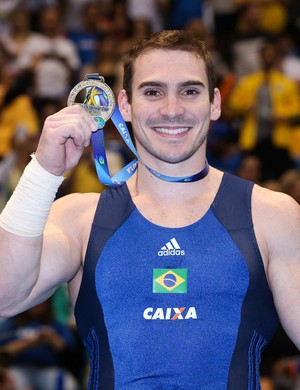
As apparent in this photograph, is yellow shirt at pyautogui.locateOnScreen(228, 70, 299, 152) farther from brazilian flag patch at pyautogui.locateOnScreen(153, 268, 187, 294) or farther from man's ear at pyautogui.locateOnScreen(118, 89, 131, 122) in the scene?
brazilian flag patch at pyautogui.locateOnScreen(153, 268, 187, 294)

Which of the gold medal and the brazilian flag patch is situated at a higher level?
the gold medal

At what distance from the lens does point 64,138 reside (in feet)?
13.1

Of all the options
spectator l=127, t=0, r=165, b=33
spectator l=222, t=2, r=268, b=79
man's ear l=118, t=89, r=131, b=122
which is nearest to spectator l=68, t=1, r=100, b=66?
spectator l=127, t=0, r=165, b=33

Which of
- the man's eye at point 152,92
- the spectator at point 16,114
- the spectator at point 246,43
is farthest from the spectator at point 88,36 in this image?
the man's eye at point 152,92

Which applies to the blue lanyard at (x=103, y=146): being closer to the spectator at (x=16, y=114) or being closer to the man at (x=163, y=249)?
the man at (x=163, y=249)

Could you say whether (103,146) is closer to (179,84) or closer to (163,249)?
(179,84)

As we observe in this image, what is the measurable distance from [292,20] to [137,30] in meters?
2.40

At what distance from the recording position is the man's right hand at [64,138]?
A: 398cm

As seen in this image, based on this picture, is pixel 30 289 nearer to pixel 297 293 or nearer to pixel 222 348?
pixel 222 348

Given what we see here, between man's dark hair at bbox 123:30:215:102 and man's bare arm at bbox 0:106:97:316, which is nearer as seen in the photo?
man's bare arm at bbox 0:106:97:316

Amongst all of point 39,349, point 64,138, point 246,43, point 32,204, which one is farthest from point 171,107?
point 246,43

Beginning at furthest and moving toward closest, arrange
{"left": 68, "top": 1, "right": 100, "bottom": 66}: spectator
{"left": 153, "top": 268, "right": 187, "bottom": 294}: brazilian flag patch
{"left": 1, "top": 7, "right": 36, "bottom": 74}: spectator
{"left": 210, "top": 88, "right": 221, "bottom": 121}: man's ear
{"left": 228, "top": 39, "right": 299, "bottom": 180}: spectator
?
1. {"left": 68, "top": 1, "right": 100, "bottom": 66}: spectator
2. {"left": 1, "top": 7, "right": 36, "bottom": 74}: spectator
3. {"left": 228, "top": 39, "right": 299, "bottom": 180}: spectator
4. {"left": 210, "top": 88, "right": 221, "bottom": 121}: man's ear
5. {"left": 153, "top": 268, "right": 187, "bottom": 294}: brazilian flag patch

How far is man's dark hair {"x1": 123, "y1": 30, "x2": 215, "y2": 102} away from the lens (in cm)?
442

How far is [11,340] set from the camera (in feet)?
26.6
